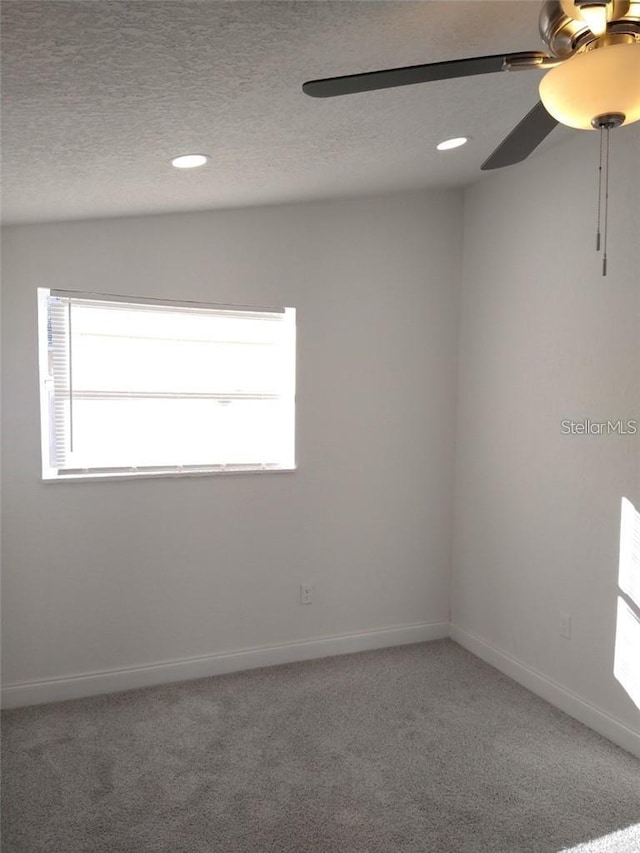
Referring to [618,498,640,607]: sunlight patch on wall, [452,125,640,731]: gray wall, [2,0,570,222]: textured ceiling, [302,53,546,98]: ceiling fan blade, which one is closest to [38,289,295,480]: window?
[2,0,570,222]: textured ceiling

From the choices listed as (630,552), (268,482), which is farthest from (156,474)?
(630,552)

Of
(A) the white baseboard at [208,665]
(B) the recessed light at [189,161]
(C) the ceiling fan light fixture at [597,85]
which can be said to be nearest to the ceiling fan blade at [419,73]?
(C) the ceiling fan light fixture at [597,85]

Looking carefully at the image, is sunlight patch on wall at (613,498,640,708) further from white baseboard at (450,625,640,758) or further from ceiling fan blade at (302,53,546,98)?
ceiling fan blade at (302,53,546,98)

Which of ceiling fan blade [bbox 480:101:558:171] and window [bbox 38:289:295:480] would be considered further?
window [bbox 38:289:295:480]

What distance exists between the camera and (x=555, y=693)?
2979 mm

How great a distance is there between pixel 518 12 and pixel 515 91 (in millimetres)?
577

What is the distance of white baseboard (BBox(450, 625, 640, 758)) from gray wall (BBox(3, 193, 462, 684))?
323 mm

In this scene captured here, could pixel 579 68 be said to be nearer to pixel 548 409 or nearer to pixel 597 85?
pixel 597 85

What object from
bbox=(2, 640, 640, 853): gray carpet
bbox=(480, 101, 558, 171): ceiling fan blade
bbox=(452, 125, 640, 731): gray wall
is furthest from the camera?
bbox=(452, 125, 640, 731): gray wall

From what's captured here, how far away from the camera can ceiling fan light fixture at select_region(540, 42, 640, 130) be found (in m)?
1.14

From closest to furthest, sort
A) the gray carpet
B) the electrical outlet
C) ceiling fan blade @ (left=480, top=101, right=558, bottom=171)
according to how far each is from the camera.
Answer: ceiling fan blade @ (left=480, top=101, right=558, bottom=171)
the gray carpet
the electrical outlet

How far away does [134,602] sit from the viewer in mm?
3094

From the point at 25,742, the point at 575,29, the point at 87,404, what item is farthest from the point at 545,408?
the point at 25,742

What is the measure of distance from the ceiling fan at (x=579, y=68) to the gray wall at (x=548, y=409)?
1454 millimetres
